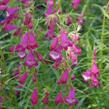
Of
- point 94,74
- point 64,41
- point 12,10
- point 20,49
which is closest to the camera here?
point 64,41

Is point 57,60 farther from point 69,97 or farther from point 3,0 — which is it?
point 3,0

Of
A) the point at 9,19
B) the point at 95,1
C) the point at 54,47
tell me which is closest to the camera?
the point at 54,47

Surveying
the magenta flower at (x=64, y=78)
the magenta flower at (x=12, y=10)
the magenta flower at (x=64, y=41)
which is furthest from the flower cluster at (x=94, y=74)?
the magenta flower at (x=12, y=10)

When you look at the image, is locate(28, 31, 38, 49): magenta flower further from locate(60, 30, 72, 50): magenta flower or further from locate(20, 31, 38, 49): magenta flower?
locate(60, 30, 72, 50): magenta flower

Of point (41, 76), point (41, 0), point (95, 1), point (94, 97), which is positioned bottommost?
point (94, 97)

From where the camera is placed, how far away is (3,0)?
2449mm

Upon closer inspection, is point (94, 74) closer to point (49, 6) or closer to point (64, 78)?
point (64, 78)

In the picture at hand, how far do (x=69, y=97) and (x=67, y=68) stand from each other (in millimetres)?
274

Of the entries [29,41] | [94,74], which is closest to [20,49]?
[29,41]

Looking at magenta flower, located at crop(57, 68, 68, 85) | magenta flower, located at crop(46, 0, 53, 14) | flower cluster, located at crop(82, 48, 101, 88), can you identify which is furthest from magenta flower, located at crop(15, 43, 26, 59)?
flower cluster, located at crop(82, 48, 101, 88)

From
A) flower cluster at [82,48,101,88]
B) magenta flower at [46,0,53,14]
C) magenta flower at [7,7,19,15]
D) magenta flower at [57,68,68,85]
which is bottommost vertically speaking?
flower cluster at [82,48,101,88]

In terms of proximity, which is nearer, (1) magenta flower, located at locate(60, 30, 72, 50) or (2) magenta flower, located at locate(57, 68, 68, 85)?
(1) magenta flower, located at locate(60, 30, 72, 50)

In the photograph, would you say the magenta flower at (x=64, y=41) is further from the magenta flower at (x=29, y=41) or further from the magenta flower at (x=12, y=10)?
the magenta flower at (x=12, y=10)

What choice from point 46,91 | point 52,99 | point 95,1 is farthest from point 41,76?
point 95,1
